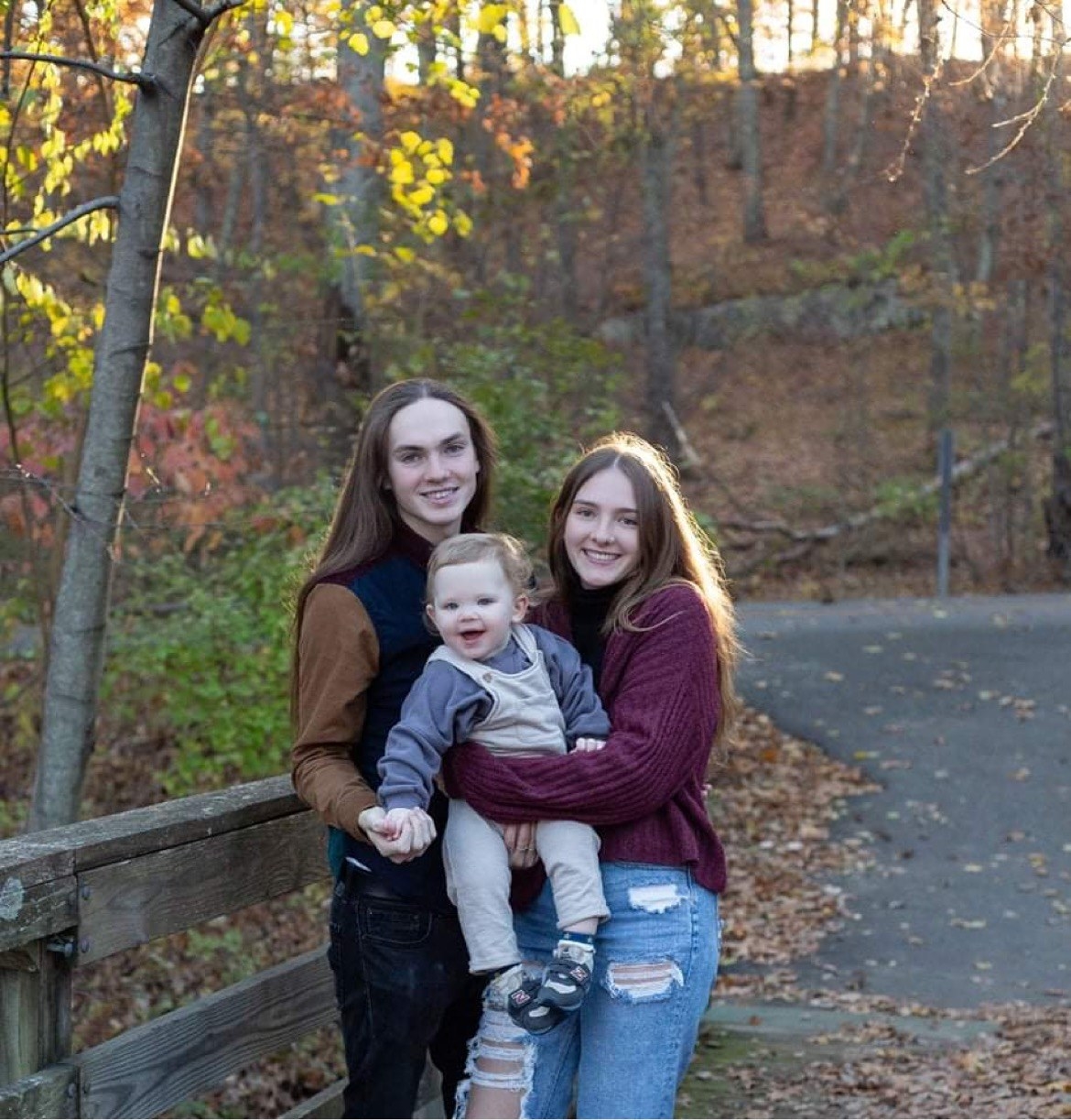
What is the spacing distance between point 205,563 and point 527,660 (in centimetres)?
698

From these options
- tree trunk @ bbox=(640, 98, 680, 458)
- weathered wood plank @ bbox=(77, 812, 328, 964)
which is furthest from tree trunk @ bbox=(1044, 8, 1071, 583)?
weathered wood plank @ bbox=(77, 812, 328, 964)

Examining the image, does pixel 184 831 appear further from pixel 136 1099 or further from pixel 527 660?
pixel 527 660

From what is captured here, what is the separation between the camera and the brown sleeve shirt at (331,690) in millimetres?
3223

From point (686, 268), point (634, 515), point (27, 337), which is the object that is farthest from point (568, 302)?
point (634, 515)

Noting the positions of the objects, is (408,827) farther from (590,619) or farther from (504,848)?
(590,619)

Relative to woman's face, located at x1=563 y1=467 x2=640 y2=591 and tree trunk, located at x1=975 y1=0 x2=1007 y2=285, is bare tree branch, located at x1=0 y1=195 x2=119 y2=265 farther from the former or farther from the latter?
tree trunk, located at x1=975 y1=0 x2=1007 y2=285

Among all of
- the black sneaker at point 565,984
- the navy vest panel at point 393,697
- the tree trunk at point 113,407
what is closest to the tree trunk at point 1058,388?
the tree trunk at point 113,407

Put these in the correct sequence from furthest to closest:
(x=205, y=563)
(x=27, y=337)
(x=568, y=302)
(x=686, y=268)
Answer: (x=686, y=268)
(x=568, y=302)
(x=205, y=563)
(x=27, y=337)

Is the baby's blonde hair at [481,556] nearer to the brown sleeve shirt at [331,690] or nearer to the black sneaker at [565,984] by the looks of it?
the brown sleeve shirt at [331,690]

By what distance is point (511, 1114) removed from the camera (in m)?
3.30

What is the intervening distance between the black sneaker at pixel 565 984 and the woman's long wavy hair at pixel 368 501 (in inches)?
30.9

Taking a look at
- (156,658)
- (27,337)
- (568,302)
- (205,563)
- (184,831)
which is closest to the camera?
(184,831)

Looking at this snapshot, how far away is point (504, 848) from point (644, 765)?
32 cm

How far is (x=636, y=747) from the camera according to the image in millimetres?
3145
